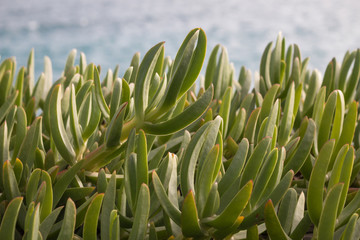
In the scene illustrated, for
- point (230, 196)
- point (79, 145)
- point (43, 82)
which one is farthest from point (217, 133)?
point (43, 82)

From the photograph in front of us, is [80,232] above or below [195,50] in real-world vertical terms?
below

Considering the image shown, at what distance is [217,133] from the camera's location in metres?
0.40

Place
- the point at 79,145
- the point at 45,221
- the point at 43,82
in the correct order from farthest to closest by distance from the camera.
Answer: 1. the point at 43,82
2. the point at 79,145
3. the point at 45,221

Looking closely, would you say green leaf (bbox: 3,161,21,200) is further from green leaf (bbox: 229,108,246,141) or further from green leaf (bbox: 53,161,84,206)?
green leaf (bbox: 229,108,246,141)

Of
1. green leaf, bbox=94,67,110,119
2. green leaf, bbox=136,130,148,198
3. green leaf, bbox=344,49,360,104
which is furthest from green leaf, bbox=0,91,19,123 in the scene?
green leaf, bbox=344,49,360,104

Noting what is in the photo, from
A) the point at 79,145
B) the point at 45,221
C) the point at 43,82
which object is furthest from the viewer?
the point at 43,82

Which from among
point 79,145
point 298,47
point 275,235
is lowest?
point 275,235

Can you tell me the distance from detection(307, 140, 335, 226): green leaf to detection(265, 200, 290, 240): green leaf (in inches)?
1.3

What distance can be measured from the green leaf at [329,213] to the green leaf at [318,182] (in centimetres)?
2

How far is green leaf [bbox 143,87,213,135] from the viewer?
1.35ft

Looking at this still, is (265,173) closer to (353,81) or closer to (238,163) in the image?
→ (238,163)

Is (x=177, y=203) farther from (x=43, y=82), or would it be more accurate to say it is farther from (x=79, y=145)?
(x=43, y=82)

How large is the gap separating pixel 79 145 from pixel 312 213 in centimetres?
24

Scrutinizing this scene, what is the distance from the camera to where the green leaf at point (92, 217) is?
1.17 feet
